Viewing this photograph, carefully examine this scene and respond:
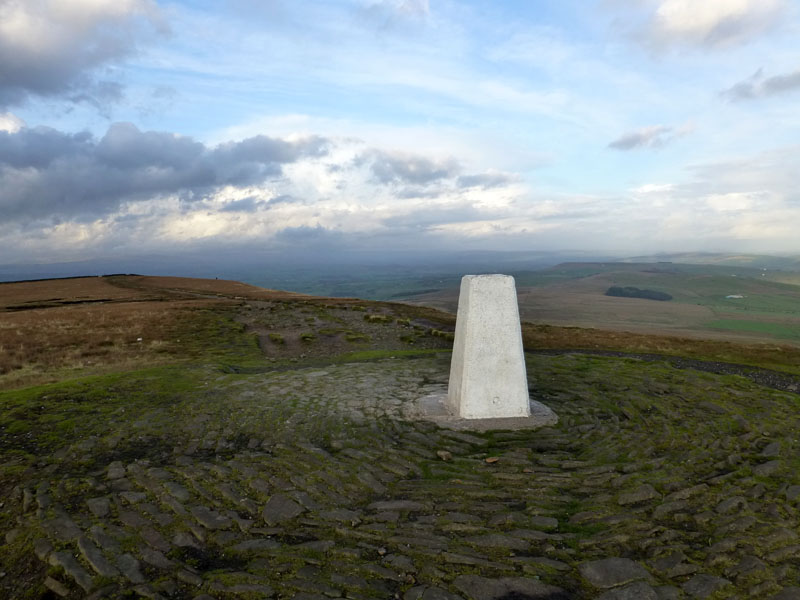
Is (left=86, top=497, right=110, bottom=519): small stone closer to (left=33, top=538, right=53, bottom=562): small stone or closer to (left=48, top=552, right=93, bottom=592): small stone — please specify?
(left=33, top=538, right=53, bottom=562): small stone

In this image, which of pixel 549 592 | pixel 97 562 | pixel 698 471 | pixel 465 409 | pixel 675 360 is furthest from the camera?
pixel 675 360

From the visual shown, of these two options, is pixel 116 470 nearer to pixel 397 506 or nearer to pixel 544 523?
pixel 397 506

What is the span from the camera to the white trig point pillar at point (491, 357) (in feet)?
Answer: 39.8

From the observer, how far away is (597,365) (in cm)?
1891

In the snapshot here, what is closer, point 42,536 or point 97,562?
point 97,562

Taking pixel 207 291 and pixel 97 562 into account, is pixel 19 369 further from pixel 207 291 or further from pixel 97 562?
pixel 207 291

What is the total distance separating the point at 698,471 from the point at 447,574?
5.95 meters

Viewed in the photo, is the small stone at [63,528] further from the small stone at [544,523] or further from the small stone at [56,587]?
the small stone at [544,523]

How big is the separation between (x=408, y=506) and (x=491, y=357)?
5540 mm

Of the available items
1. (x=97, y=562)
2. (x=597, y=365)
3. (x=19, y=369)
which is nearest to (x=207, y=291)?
(x=19, y=369)

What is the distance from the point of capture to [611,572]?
228 inches

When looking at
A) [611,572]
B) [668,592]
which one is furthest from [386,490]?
[668,592]

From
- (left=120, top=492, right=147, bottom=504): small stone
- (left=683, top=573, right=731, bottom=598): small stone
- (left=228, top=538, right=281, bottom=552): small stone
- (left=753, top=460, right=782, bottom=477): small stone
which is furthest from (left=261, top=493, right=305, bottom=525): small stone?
(left=753, top=460, right=782, bottom=477): small stone

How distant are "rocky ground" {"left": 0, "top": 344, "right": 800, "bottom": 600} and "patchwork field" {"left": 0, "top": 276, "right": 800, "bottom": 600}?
0.03 meters
